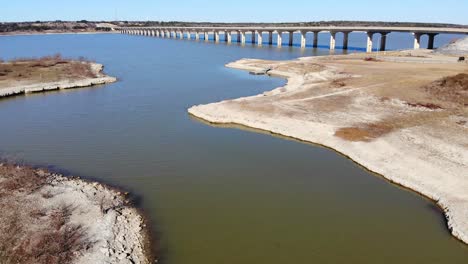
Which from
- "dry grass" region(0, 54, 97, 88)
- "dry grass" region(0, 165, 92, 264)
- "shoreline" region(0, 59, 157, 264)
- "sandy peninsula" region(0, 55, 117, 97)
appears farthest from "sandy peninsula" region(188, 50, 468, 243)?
"dry grass" region(0, 54, 97, 88)

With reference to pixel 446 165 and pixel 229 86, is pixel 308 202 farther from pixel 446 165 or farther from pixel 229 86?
pixel 229 86

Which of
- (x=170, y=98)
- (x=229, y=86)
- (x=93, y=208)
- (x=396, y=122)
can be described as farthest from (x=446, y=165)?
(x=229, y=86)

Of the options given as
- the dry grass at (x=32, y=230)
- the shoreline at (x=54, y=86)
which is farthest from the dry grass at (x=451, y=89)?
the shoreline at (x=54, y=86)

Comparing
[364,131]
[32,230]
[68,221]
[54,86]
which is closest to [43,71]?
[54,86]

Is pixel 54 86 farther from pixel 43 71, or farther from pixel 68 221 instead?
pixel 68 221

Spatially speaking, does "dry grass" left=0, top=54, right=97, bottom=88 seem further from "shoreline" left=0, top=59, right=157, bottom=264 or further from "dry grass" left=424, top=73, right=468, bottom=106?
Answer: "dry grass" left=424, top=73, right=468, bottom=106

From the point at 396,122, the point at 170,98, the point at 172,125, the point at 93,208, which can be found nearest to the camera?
the point at 93,208

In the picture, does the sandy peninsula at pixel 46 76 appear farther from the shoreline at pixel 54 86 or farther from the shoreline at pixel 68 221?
the shoreline at pixel 68 221
